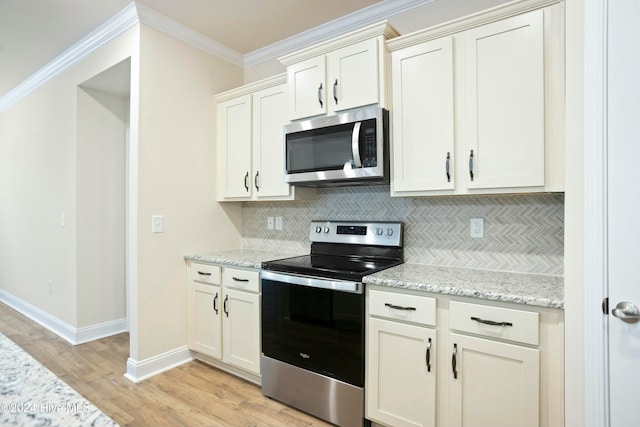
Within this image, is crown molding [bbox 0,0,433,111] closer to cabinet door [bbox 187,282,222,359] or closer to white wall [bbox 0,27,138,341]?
white wall [bbox 0,27,138,341]

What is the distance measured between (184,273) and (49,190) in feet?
6.51

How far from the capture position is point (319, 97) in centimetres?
231

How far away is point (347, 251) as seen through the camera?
2.54 meters

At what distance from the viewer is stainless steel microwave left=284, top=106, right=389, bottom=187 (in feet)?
6.81

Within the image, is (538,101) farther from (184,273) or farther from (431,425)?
(184,273)

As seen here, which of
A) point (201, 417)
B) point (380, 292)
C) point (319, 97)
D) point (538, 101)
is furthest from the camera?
point (319, 97)

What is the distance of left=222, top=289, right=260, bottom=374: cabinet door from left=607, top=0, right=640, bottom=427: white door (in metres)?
1.88

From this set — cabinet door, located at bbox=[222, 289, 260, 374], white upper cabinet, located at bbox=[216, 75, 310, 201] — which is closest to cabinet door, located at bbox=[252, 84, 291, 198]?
white upper cabinet, located at bbox=[216, 75, 310, 201]

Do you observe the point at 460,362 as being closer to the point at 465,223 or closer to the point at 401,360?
the point at 401,360

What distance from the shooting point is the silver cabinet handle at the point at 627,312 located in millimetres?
1208

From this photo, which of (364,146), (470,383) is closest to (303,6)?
(364,146)

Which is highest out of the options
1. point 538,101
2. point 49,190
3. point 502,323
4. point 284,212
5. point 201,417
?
point 538,101

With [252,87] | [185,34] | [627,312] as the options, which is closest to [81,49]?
[185,34]

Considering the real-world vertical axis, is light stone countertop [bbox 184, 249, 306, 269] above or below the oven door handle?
above
